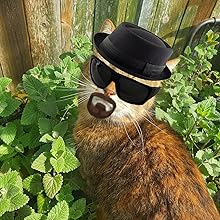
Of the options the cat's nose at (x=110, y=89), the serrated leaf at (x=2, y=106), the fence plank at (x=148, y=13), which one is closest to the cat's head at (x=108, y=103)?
the cat's nose at (x=110, y=89)

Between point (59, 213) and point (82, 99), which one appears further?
point (82, 99)

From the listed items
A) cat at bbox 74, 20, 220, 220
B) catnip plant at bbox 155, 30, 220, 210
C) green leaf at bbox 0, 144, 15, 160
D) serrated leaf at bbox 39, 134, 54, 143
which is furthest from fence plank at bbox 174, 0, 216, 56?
green leaf at bbox 0, 144, 15, 160

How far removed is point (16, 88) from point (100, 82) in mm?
1124

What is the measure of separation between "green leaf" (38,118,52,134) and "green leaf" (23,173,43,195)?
24 centimetres

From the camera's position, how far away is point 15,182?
1.97 metres

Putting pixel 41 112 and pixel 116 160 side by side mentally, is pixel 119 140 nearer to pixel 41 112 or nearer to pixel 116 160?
pixel 116 160

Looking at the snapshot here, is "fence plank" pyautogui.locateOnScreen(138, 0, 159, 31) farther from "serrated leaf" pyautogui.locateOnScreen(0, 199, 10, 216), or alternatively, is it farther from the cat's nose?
"serrated leaf" pyautogui.locateOnScreen(0, 199, 10, 216)

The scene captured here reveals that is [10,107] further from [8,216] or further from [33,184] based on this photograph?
[8,216]

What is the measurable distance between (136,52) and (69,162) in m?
0.72

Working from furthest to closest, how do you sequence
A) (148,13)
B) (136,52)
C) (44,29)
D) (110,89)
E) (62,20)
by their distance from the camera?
1. (148,13)
2. (62,20)
3. (44,29)
4. (110,89)
5. (136,52)

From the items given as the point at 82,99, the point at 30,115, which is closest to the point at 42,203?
the point at 30,115

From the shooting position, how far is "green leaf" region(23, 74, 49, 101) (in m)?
2.19

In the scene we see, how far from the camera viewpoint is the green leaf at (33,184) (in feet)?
6.91

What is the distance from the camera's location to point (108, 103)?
70.9 inches
